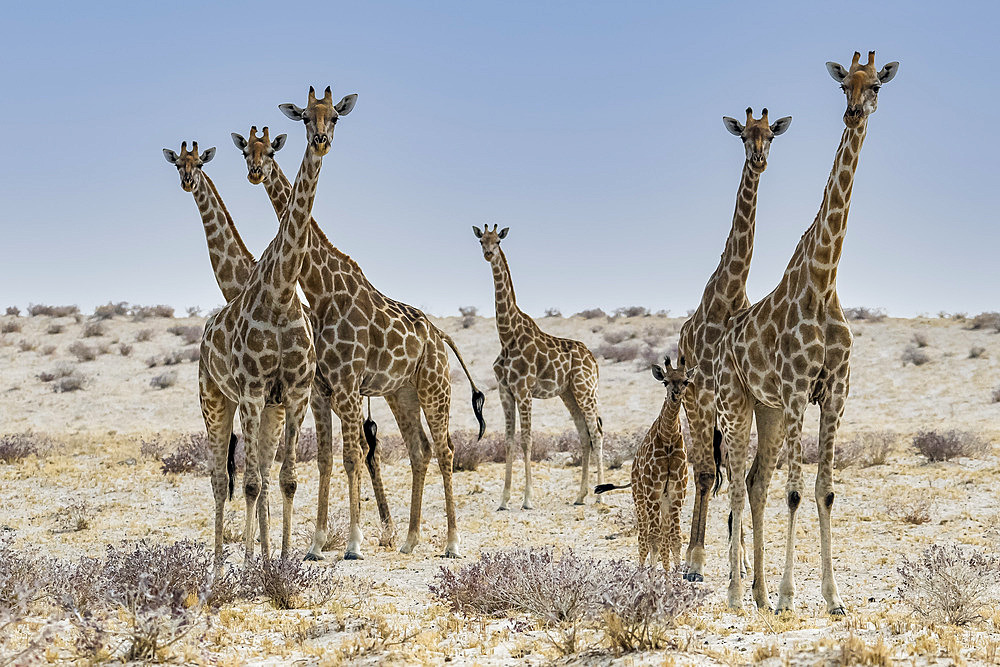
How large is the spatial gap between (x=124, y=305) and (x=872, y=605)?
141 feet

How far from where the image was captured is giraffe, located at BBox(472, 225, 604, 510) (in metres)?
15.0

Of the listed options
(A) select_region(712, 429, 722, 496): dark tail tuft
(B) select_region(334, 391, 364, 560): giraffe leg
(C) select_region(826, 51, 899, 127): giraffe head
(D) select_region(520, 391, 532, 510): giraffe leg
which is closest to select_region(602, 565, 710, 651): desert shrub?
(A) select_region(712, 429, 722, 496): dark tail tuft

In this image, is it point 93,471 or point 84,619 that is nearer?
point 84,619

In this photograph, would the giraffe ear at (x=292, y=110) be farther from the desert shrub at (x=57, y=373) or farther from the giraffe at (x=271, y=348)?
the desert shrub at (x=57, y=373)

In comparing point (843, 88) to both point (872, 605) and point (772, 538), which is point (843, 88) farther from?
point (772, 538)

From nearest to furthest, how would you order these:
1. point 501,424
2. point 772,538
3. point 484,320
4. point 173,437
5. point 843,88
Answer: point 843,88 → point 772,538 → point 173,437 → point 501,424 → point 484,320

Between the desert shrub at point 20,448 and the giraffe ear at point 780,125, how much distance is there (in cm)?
1386

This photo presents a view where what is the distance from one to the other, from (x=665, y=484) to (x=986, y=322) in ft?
112

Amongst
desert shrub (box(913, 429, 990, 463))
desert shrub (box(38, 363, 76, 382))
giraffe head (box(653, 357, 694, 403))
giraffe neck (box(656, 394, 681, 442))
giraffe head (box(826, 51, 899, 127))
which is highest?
giraffe head (box(826, 51, 899, 127))

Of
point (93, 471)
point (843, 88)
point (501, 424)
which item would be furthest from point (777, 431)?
point (501, 424)

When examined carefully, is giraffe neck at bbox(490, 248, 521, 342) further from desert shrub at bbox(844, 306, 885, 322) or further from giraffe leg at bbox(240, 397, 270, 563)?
desert shrub at bbox(844, 306, 885, 322)

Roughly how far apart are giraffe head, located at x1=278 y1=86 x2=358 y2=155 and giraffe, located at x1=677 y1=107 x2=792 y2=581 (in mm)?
4116

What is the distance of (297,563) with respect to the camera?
7422 mm

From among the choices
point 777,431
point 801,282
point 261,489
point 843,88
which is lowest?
point 261,489
